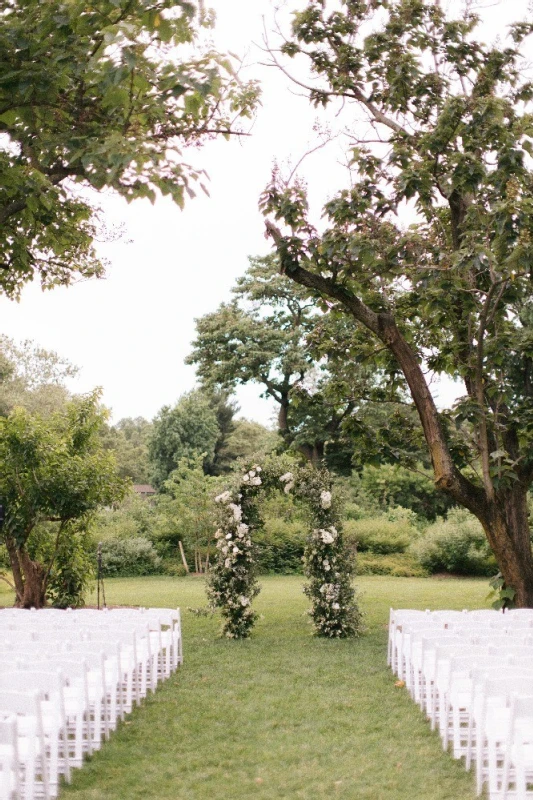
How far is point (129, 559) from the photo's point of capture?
100ft

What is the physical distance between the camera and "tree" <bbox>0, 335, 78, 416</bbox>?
47606 mm

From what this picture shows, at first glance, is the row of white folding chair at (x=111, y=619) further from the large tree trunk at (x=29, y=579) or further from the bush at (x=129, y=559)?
the bush at (x=129, y=559)

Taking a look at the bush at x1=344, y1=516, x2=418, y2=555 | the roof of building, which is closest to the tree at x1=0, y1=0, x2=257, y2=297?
the bush at x1=344, y1=516, x2=418, y2=555

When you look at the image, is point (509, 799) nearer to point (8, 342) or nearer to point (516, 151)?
point (516, 151)

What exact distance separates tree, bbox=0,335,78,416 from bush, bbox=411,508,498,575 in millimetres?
24019

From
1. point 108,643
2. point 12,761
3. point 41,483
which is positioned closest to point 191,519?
point 41,483

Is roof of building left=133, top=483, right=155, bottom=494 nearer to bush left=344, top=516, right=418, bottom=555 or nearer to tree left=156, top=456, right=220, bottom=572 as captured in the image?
tree left=156, top=456, right=220, bottom=572

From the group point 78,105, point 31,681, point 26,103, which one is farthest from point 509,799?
point 78,105

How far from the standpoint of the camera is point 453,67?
13469mm

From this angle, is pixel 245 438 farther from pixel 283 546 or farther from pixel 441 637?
→ pixel 441 637

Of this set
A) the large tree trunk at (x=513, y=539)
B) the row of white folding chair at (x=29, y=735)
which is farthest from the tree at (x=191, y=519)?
the row of white folding chair at (x=29, y=735)

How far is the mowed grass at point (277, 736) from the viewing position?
592 cm

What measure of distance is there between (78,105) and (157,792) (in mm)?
5731

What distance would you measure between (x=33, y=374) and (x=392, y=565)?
29336 mm
